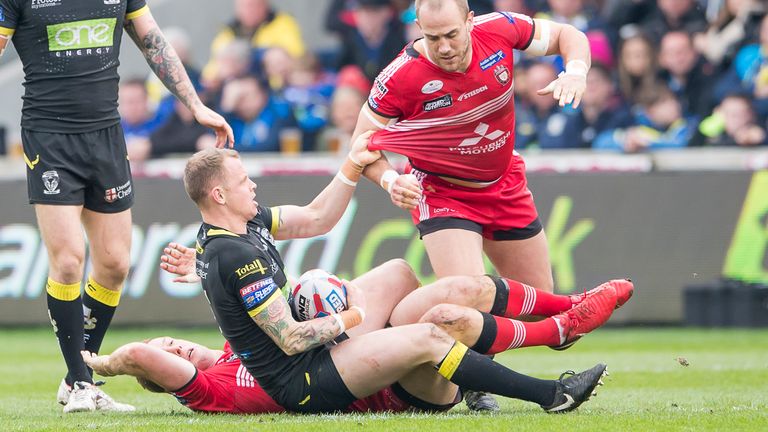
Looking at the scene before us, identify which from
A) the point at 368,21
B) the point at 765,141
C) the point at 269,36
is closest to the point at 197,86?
the point at 269,36

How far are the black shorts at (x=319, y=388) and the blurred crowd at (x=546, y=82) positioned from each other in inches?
285

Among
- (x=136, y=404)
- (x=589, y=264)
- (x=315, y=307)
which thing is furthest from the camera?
(x=589, y=264)

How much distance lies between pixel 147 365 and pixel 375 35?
967 centimetres

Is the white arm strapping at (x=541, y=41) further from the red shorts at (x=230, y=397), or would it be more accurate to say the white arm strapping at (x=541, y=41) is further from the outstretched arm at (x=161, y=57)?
the red shorts at (x=230, y=397)

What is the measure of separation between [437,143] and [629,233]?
5.53 metres

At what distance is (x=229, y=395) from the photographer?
689 centimetres

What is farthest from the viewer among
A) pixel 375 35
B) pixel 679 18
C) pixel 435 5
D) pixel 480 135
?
pixel 375 35

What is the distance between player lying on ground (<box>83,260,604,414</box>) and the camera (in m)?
6.58

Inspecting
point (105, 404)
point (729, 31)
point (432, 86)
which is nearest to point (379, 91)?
point (432, 86)

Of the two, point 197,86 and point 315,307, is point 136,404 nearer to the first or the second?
point 315,307

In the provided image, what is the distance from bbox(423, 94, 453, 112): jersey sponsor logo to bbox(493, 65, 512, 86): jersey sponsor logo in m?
0.31

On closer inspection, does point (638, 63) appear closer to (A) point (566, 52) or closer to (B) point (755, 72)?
(B) point (755, 72)

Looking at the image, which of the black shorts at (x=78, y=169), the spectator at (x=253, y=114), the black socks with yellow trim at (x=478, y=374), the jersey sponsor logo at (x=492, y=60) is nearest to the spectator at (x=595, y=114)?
the spectator at (x=253, y=114)

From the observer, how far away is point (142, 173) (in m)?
13.5
